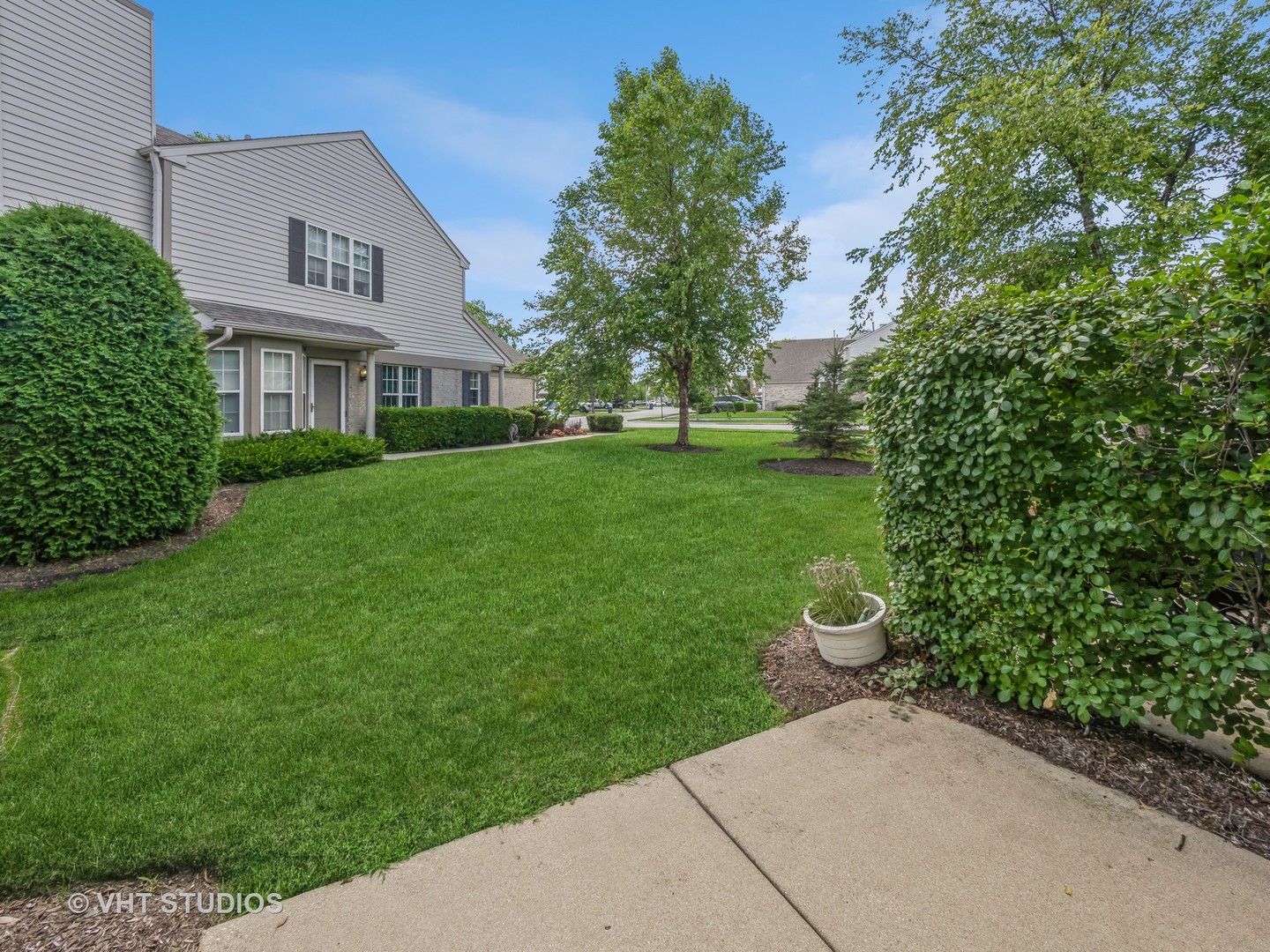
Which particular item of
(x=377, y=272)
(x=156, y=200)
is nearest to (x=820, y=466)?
(x=377, y=272)

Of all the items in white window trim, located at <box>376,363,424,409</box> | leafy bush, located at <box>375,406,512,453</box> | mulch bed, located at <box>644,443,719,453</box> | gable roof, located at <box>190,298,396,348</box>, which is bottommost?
mulch bed, located at <box>644,443,719,453</box>

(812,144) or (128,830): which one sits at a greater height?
(812,144)

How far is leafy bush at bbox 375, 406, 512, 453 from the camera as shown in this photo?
12445 mm

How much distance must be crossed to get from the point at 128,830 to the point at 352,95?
49.4 feet

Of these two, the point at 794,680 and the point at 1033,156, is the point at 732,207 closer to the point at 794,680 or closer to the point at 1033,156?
the point at 1033,156

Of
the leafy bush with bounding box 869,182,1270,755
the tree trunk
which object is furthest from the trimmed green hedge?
the leafy bush with bounding box 869,182,1270,755

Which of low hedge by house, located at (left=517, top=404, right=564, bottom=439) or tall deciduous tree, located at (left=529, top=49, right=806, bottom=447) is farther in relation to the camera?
low hedge by house, located at (left=517, top=404, right=564, bottom=439)

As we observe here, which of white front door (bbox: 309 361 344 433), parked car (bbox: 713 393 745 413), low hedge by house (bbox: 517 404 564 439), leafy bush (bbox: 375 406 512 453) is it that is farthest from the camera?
parked car (bbox: 713 393 745 413)

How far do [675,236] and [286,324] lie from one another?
26.9ft

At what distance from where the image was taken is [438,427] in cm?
1320

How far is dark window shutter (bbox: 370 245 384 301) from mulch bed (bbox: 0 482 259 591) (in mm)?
7930

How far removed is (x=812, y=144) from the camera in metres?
11.4

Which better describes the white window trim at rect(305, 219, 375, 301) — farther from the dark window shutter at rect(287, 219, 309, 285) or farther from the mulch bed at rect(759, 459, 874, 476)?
the mulch bed at rect(759, 459, 874, 476)

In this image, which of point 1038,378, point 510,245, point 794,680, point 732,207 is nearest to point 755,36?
point 732,207
